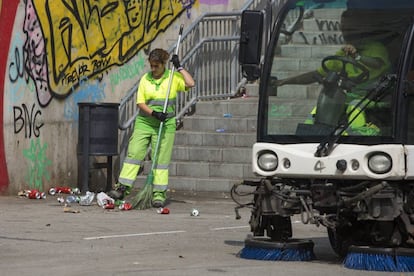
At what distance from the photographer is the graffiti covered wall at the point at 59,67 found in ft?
52.2

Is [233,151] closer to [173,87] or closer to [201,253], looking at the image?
[173,87]

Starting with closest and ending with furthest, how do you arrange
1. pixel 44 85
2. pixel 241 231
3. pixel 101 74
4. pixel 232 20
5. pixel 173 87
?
pixel 241 231
pixel 173 87
pixel 44 85
pixel 101 74
pixel 232 20

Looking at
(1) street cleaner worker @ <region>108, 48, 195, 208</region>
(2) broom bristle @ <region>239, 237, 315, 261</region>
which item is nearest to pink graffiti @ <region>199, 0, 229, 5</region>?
(1) street cleaner worker @ <region>108, 48, 195, 208</region>

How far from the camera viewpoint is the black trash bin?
1675 cm

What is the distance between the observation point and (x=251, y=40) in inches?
408

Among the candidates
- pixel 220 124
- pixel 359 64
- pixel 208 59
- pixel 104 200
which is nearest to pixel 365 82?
pixel 359 64

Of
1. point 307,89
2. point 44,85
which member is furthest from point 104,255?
point 44,85

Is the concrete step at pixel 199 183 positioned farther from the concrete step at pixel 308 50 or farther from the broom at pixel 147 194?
the concrete step at pixel 308 50

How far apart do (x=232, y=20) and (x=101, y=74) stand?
108 inches

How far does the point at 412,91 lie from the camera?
980cm

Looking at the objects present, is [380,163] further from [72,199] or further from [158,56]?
[72,199]

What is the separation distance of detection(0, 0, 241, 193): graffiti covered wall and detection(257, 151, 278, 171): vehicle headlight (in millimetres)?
6306

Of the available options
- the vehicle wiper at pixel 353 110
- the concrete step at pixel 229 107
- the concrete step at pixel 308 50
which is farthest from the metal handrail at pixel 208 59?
the vehicle wiper at pixel 353 110

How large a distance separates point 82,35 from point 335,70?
25.5ft
